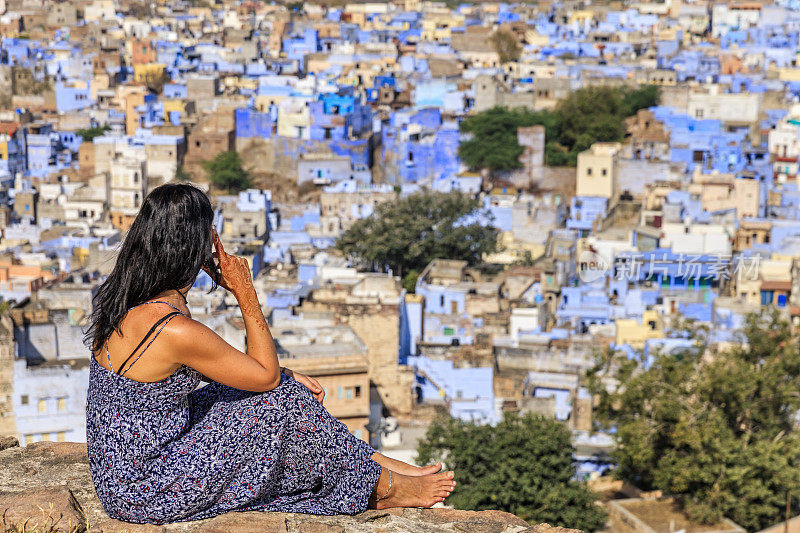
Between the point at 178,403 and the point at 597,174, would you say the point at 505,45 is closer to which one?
the point at 597,174

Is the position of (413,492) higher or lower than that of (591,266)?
higher

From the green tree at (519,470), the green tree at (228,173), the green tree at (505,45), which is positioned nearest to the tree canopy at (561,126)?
the green tree at (228,173)

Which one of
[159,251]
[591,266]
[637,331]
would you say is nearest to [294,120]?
[591,266]

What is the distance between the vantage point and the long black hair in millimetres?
2582

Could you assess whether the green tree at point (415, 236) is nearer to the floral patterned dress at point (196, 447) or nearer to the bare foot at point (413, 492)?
the bare foot at point (413, 492)

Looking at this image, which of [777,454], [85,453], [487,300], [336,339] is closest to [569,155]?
[487,300]

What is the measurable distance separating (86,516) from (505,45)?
3356 centimetres

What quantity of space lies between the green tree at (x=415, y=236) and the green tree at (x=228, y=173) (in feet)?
16.6

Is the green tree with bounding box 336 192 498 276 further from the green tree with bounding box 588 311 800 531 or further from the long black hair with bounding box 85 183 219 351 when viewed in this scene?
the long black hair with bounding box 85 183 219 351

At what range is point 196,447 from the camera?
263 cm

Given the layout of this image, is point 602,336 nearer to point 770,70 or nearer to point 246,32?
point 770,70

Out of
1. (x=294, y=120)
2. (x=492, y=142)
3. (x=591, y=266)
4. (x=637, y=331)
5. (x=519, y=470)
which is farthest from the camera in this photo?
(x=294, y=120)

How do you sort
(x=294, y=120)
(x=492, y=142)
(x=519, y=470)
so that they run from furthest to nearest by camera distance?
(x=294, y=120), (x=492, y=142), (x=519, y=470)

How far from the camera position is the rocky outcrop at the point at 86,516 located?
2.56 m
